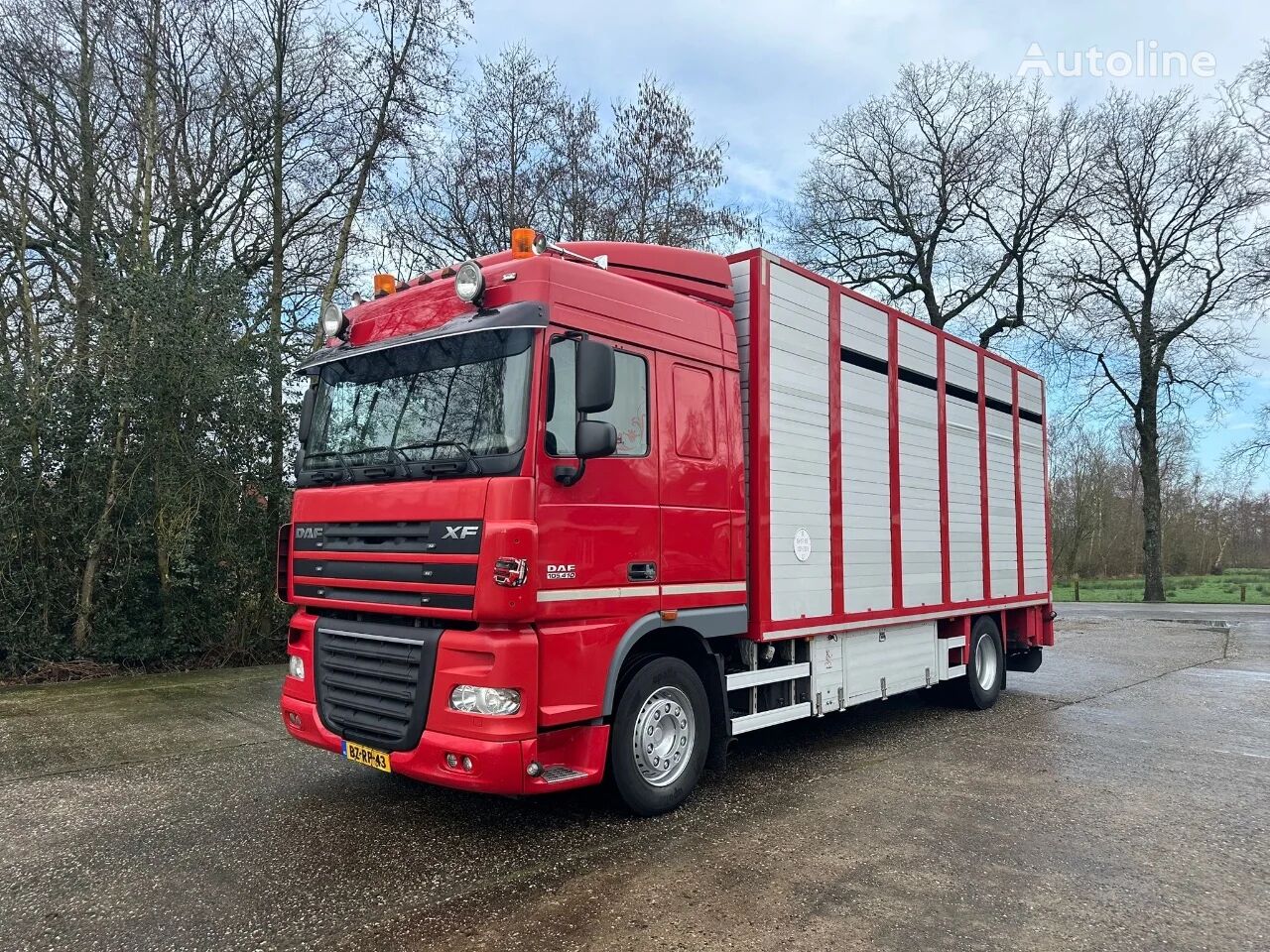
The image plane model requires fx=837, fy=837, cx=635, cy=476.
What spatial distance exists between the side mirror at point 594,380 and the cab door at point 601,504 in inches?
3.4

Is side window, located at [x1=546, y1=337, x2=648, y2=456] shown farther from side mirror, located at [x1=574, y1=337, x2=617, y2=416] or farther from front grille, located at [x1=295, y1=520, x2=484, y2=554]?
front grille, located at [x1=295, y1=520, x2=484, y2=554]

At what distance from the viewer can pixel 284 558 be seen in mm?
5391

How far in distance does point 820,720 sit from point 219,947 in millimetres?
5395

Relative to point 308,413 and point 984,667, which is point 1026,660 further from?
point 308,413

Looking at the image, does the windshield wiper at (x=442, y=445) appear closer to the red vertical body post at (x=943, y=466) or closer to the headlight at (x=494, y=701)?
the headlight at (x=494, y=701)

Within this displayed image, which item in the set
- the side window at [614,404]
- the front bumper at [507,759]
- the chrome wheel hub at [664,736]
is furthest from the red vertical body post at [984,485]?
the front bumper at [507,759]

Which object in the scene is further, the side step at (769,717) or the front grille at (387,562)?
the side step at (769,717)

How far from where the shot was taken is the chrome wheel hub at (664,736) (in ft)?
15.1

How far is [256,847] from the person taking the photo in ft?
13.9

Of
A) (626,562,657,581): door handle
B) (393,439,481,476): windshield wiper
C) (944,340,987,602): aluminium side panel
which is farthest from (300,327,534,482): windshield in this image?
(944,340,987,602): aluminium side panel

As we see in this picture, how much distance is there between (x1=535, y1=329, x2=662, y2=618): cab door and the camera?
4125 millimetres

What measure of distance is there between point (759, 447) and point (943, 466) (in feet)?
9.43

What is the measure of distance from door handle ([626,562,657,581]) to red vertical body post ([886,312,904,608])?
2759mm

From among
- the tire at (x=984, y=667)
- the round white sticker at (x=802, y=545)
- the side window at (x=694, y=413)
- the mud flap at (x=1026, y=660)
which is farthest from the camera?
the mud flap at (x=1026, y=660)
